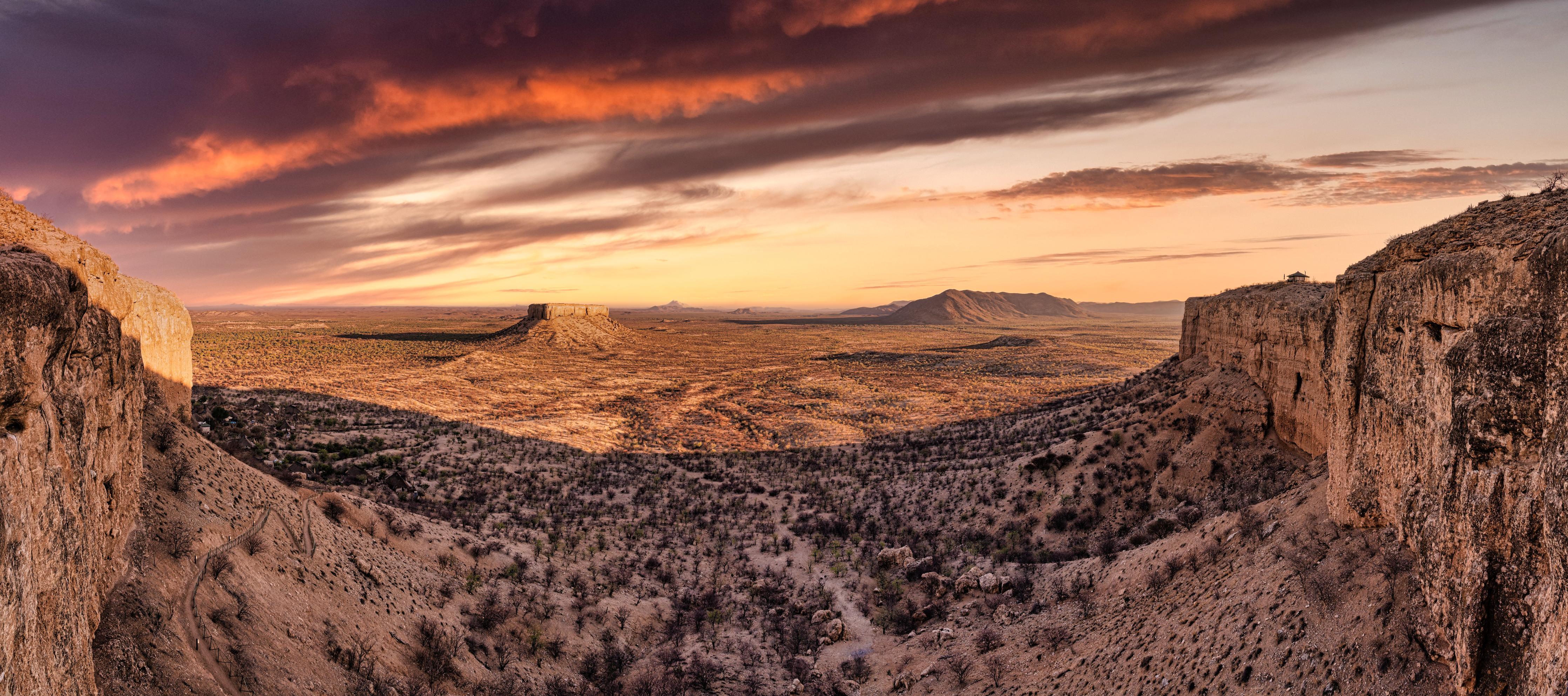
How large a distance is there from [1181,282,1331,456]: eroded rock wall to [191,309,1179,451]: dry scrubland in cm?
2233

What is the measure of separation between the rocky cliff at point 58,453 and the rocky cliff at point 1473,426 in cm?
1190

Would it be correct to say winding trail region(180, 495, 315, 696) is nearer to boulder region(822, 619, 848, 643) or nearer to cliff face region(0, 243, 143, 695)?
cliff face region(0, 243, 143, 695)

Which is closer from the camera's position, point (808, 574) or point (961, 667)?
point (961, 667)

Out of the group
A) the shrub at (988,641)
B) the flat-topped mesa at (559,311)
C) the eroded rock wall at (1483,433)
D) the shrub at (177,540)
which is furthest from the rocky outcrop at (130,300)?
the flat-topped mesa at (559,311)

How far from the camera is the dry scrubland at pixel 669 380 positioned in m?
41.8

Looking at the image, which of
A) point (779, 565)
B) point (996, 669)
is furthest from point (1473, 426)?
point (779, 565)

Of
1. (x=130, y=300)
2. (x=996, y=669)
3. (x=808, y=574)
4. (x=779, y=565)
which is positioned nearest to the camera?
(x=130, y=300)

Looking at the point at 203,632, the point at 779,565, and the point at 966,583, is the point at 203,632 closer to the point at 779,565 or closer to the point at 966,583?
the point at 779,565

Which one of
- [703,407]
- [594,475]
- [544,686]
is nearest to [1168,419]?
[544,686]

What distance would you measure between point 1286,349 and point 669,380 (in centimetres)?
5718

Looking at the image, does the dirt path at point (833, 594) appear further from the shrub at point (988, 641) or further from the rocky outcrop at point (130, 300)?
the rocky outcrop at point (130, 300)

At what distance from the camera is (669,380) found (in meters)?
67.9

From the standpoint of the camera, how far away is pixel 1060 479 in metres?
21.4

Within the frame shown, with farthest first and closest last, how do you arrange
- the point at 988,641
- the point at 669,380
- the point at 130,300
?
the point at 669,380 → the point at 988,641 → the point at 130,300
